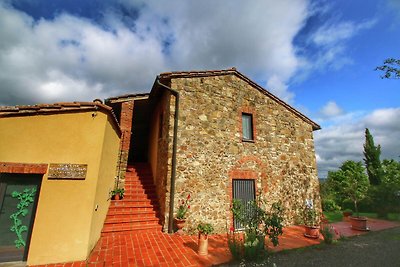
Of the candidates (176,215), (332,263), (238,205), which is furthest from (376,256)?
(176,215)

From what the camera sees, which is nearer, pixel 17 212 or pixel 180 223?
pixel 17 212

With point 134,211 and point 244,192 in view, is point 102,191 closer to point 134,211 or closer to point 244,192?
point 134,211

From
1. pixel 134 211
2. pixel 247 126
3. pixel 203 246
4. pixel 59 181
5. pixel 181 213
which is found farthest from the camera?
pixel 247 126

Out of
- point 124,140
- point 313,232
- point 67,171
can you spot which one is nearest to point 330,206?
point 313,232

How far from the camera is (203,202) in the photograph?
25.1 ft

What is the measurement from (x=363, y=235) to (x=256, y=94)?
24.8 ft

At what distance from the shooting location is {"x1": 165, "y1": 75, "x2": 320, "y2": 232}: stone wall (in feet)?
25.4

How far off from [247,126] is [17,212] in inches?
333

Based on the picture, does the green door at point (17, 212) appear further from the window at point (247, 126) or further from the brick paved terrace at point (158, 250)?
the window at point (247, 126)

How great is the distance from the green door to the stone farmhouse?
21 millimetres

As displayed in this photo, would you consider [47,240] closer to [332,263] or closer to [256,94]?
[332,263]

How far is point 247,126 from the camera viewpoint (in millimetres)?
9641

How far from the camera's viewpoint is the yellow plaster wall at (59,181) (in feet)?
15.2

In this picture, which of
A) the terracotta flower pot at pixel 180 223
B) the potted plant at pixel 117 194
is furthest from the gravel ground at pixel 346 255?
the potted plant at pixel 117 194
